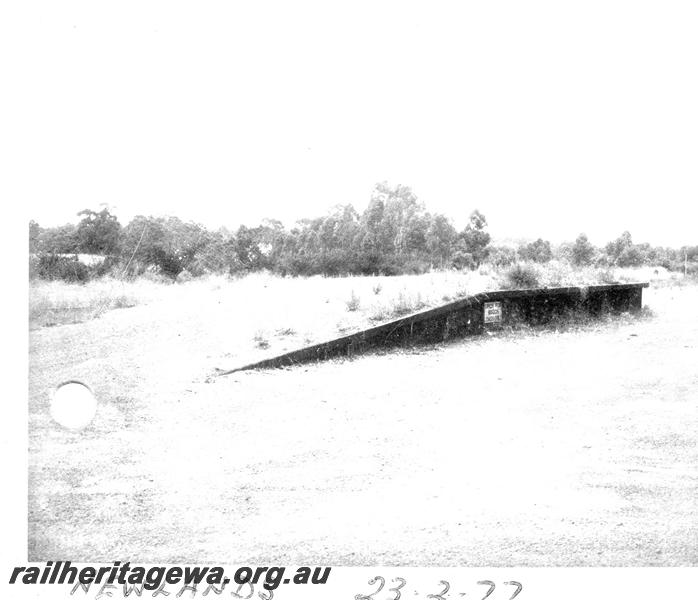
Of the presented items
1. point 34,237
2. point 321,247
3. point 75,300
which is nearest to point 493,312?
point 321,247

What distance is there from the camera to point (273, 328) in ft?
11.9

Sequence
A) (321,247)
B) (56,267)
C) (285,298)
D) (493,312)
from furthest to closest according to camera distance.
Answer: (493,312)
(285,298)
(321,247)
(56,267)

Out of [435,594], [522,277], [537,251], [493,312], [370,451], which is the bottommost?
[435,594]

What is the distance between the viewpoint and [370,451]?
309cm

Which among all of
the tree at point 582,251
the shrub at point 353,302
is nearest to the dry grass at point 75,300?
the shrub at point 353,302

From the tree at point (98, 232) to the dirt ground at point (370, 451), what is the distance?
1.24ft

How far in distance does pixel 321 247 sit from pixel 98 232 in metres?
1.22

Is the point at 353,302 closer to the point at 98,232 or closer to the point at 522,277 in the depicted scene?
the point at 522,277

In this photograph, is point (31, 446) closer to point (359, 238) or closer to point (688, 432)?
point (359, 238)

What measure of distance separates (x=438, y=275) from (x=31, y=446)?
243 centimetres

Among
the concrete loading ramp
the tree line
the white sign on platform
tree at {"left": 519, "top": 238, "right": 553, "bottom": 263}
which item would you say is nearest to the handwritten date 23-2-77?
the concrete loading ramp

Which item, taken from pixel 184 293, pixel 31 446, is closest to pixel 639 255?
pixel 184 293

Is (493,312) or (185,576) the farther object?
(493,312)

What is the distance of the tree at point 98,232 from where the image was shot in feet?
10.5
